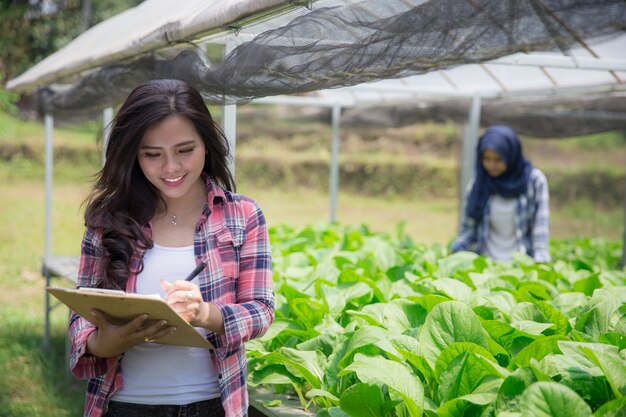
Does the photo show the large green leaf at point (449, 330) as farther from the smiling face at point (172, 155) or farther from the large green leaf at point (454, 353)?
the smiling face at point (172, 155)

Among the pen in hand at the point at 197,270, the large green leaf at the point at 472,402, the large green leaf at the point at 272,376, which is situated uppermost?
the pen in hand at the point at 197,270

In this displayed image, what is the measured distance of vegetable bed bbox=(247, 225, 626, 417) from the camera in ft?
6.33

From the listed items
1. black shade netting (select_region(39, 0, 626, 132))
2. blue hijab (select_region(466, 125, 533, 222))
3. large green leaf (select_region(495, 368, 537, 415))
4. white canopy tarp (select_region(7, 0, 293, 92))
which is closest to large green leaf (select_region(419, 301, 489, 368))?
large green leaf (select_region(495, 368, 537, 415))

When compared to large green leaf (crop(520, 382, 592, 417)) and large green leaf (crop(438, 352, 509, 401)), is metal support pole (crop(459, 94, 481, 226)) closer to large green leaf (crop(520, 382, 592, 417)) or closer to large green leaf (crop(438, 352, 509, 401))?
large green leaf (crop(438, 352, 509, 401))

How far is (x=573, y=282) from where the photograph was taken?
12.8ft

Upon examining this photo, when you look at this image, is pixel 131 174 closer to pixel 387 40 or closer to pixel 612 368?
pixel 387 40

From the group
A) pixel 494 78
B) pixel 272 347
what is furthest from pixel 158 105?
pixel 494 78

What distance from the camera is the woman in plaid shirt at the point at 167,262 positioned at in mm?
2020

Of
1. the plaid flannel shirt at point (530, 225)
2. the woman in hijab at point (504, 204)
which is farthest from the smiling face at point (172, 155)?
the woman in hijab at point (504, 204)

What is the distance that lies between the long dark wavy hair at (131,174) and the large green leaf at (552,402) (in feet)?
3.35

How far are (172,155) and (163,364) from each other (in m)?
0.55

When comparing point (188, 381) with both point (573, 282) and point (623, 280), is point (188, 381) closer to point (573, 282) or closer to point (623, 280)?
point (573, 282)

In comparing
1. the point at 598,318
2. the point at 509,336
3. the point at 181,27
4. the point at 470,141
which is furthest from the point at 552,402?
the point at 470,141

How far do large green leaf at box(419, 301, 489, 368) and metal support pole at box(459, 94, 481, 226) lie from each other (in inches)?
177
